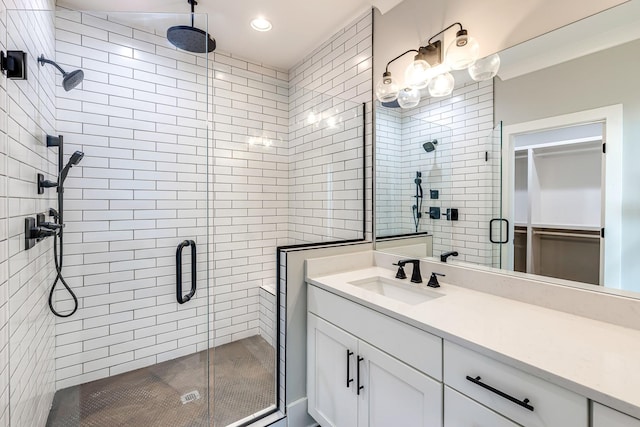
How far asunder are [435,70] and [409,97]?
0.67ft

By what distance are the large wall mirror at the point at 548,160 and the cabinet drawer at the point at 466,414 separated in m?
0.65

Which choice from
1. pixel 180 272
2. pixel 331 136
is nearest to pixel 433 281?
pixel 331 136

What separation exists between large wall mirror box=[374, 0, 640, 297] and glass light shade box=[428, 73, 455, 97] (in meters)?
0.05

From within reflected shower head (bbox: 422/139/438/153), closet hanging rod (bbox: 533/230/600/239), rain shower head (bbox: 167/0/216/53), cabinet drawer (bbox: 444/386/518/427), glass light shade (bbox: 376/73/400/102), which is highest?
rain shower head (bbox: 167/0/216/53)

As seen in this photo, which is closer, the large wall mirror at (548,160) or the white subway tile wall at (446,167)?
the large wall mirror at (548,160)

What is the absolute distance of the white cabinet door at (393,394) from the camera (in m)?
1.01

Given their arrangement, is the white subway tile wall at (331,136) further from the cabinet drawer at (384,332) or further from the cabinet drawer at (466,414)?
the cabinet drawer at (466,414)

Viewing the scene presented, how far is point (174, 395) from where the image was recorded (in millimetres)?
1869

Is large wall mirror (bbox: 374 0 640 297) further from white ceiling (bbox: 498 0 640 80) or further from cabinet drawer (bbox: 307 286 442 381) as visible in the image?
cabinet drawer (bbox: 307 286 442 381)

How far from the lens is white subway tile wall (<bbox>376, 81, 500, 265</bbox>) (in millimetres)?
1450

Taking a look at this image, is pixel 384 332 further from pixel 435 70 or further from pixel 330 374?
pixel 435 70

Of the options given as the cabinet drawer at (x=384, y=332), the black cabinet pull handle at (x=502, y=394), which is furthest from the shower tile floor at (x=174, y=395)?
the black cabinet pull handle at (x=502, y=394)

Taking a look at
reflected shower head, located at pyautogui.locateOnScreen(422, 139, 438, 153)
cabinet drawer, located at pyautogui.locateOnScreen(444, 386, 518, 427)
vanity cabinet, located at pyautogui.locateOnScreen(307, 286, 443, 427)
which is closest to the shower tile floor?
vanity cabinet, located at pyautogui.locateOnScreen(307, 286, 443, 427)

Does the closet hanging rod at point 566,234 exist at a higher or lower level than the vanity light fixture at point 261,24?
lower
